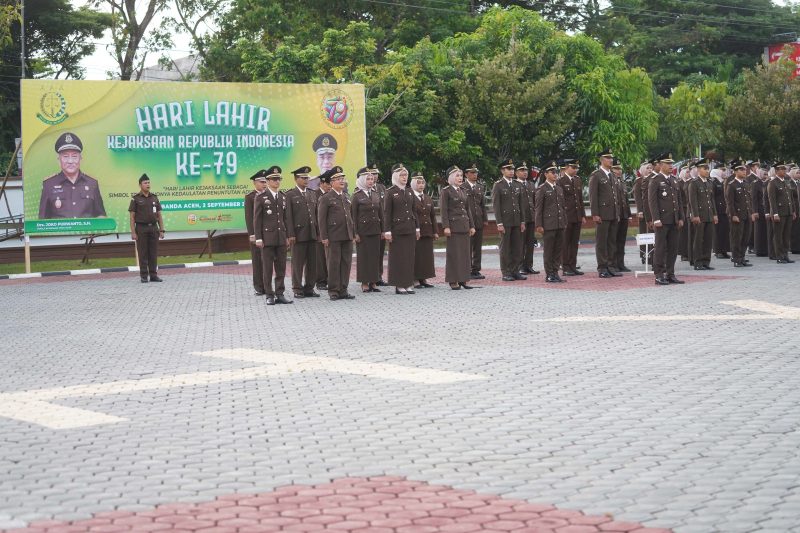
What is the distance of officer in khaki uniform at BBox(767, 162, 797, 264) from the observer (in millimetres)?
23109

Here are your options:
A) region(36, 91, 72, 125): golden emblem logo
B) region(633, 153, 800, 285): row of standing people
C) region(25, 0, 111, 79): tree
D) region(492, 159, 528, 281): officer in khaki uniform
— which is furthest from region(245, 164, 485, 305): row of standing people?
region(25, 0, 111, 79): tree

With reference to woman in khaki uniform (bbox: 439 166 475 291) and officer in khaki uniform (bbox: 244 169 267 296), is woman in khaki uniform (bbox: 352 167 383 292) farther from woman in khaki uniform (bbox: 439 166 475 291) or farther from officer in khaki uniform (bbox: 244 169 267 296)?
officer in khaki uniform (bbox: 244 169 267 296)

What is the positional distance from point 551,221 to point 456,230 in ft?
6.89

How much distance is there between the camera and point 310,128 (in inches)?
1089

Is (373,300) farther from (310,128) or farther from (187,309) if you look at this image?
(310,128)

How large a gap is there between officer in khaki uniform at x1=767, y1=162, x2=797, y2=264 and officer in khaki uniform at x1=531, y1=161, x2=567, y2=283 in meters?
5.25

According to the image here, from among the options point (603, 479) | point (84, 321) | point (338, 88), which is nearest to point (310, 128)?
point (338, 88)

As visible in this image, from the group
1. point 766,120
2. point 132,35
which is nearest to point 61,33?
point 132,35

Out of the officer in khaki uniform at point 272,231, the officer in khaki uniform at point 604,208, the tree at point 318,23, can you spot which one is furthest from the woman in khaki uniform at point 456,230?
the tree at point 318,23

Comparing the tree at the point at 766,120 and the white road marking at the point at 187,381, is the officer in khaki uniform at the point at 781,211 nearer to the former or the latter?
the tree at the point at 766,120

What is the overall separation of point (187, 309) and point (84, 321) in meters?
1.72

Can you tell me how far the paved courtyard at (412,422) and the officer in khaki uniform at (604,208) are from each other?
5.16m

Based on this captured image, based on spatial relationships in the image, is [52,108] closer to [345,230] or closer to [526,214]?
[345,230]

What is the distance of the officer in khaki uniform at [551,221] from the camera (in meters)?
20.1
